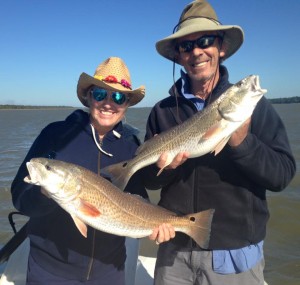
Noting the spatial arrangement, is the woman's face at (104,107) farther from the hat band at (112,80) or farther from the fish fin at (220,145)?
the fish fin at (220,145)

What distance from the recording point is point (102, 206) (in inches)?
142

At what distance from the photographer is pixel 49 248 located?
3.63 metres

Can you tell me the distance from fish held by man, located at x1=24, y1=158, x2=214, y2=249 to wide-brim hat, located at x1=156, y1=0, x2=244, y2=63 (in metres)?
1.84

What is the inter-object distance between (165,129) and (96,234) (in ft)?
4.77

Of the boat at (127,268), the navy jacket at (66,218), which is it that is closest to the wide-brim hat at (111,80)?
the navy jacket at (66,218)

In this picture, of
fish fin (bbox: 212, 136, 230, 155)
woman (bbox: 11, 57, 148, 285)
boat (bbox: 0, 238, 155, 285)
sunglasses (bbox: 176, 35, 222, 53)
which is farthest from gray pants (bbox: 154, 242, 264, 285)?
sunglasses (bbox: 176, 35, 222, 53)

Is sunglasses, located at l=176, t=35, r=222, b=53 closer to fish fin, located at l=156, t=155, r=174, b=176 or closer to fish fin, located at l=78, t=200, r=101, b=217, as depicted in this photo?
fish fin, located at l=156, t=155, r=174, b=176

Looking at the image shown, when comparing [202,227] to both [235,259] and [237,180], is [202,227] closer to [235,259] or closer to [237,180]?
[235,259]

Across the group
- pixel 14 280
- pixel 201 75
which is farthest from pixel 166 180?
pixel 14 280

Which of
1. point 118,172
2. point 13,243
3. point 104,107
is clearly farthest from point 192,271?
point 13,243

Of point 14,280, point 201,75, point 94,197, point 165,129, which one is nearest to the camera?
point 94,197

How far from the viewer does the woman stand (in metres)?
3.62

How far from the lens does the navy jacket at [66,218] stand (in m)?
3.62

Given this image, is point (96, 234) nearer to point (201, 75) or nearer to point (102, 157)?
point (102, 157)
